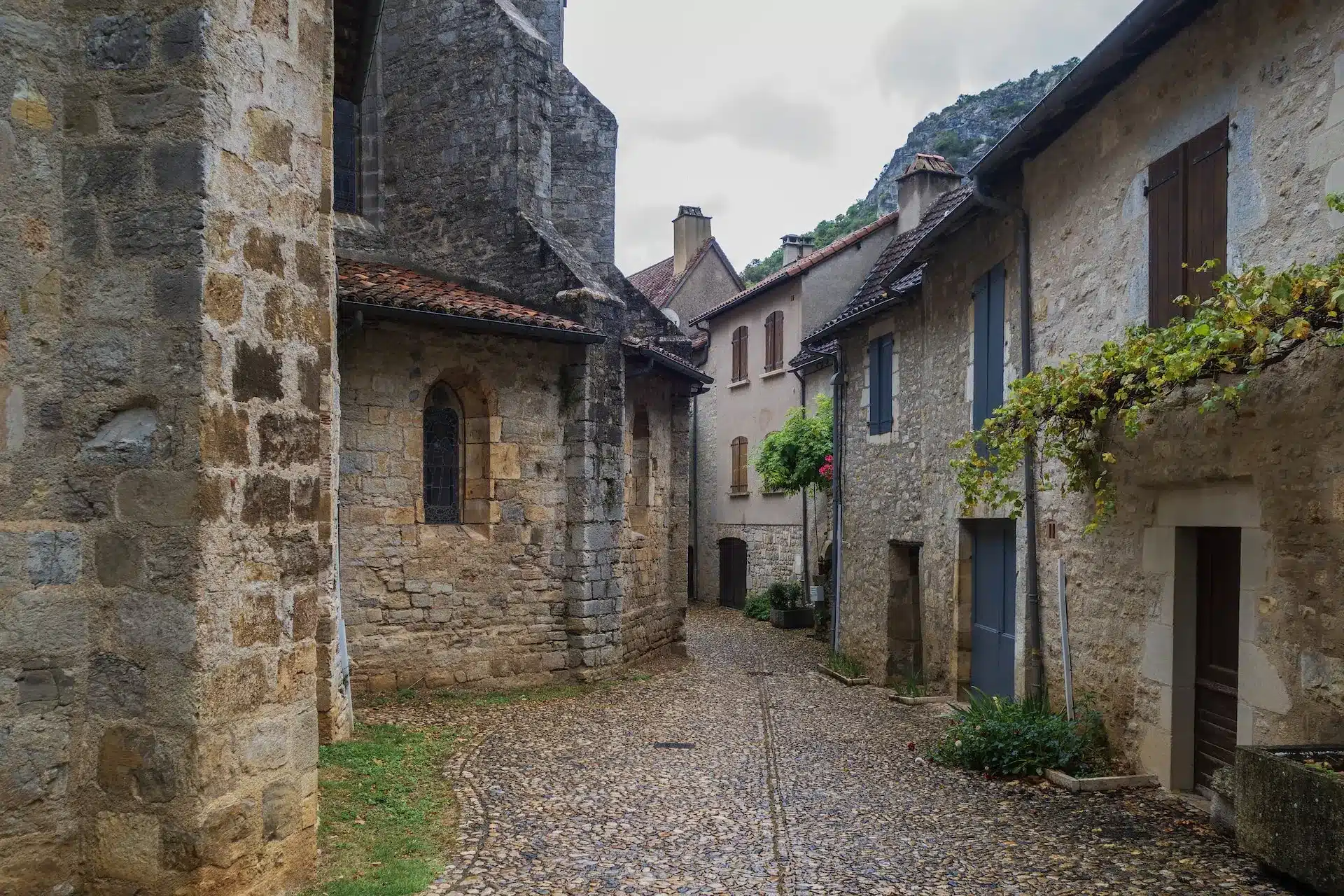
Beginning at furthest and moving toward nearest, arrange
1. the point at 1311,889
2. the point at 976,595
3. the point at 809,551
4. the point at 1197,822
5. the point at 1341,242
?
the point at 809,551 < the point at 976,595 < the point at 1197,822 < the point at 1341,242 < the point at 1311,889

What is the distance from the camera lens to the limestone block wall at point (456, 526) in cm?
1010

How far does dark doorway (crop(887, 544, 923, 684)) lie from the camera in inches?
472

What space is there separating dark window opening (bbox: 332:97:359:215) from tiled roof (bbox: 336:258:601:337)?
4.70 ft

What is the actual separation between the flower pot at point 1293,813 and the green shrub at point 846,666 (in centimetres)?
780

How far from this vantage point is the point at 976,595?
403 inches

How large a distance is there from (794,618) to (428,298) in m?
11.1

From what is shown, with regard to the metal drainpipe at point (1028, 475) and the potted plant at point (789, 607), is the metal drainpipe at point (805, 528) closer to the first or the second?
the potted plant at point (789, 607)

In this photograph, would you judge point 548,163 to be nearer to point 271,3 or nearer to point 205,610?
point 271,3

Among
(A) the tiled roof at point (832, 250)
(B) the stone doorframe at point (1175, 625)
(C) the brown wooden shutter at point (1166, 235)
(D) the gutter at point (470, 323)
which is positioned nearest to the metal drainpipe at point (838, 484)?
(D) the gutter at point (470, 323)

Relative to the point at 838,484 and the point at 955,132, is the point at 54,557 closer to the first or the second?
the point at 838,484

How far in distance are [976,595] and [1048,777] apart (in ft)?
11.3

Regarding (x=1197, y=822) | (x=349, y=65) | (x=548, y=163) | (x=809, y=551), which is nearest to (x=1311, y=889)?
(x=1197, y=822)

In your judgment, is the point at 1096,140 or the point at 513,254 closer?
the point at 1096,140

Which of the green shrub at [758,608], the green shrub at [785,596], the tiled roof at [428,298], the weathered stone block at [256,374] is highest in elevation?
the tiled roof at [428,298]
